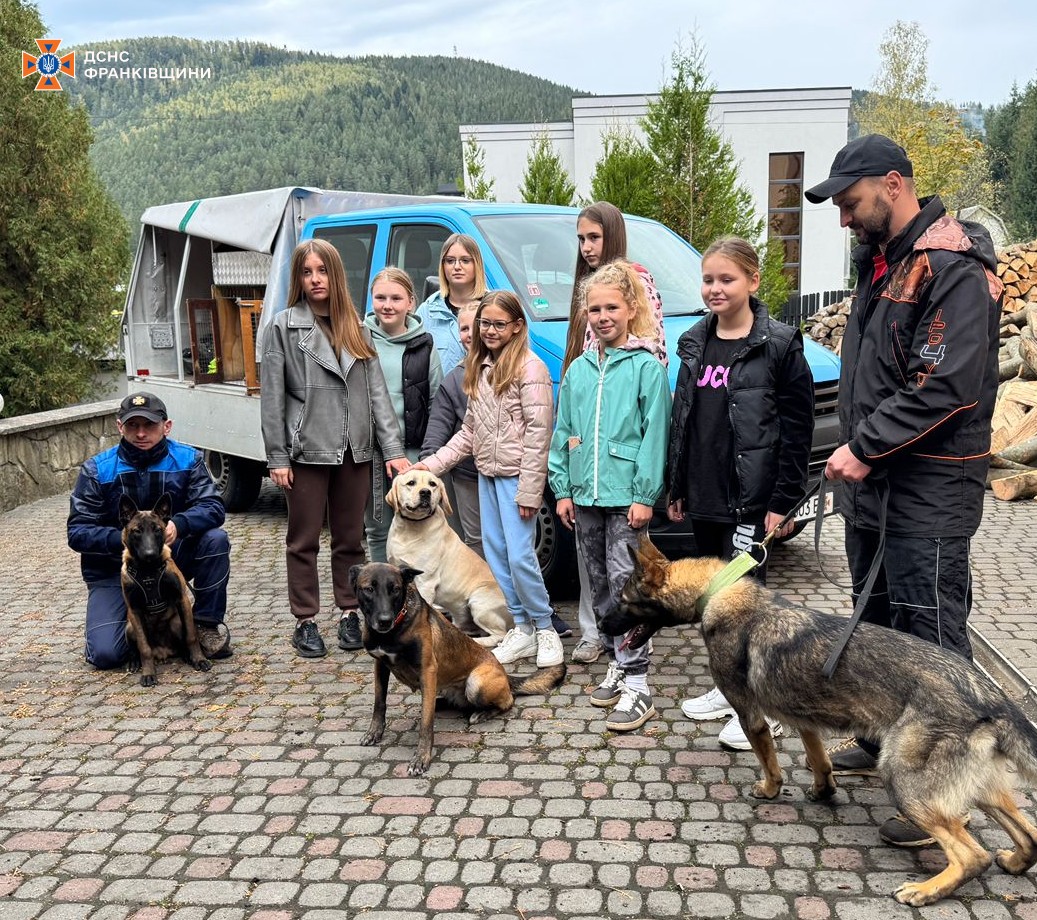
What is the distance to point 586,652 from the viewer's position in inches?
201

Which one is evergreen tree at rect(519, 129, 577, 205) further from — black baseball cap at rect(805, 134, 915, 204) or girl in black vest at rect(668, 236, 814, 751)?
black baseball cap at rect(805, 134, 915, 204)

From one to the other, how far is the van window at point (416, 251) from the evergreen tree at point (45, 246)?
50.3 feet

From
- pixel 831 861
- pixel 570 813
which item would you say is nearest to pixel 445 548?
pixel 570 813

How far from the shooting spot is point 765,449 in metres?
3.99

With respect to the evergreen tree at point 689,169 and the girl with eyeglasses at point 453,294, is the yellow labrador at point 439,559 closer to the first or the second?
the girl with eyeglasses at point 453,294

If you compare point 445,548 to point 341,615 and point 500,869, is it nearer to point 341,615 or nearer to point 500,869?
point 341,615

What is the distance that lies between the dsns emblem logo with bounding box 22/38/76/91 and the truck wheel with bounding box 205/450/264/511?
45.7 feet

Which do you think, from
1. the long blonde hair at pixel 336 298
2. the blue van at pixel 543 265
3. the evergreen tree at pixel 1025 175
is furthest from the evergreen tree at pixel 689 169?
the evergreen tree at pixel 1025 175

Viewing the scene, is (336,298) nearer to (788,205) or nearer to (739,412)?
(739,412)

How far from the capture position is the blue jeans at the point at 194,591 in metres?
5.31

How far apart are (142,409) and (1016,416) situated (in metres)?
8.39

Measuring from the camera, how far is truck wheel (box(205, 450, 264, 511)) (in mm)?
8938

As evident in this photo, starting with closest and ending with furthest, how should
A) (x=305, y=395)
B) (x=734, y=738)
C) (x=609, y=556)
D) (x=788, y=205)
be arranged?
(x=734, y=738)
(x=609, y=556)
(x=305, y=395)
(x=788, y=205)

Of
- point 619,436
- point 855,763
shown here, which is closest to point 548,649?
point 619,436
